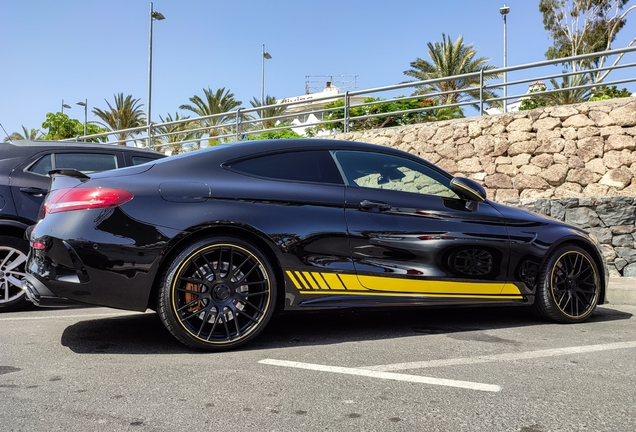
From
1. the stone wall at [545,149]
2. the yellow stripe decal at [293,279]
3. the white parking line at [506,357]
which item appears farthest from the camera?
the stone wall at [545,149]

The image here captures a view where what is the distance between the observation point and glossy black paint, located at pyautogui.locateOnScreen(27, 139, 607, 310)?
154 inches

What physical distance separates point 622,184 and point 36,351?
354 inches

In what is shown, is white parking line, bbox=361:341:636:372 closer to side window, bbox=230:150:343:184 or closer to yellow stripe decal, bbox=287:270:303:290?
yellow stripe decal, bbox=287:270:303:290

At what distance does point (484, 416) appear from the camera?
284 centimetres

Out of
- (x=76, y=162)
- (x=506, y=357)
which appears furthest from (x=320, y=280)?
(x=76, y=162)

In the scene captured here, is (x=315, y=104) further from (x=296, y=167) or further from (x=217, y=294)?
(x=217, y=294)

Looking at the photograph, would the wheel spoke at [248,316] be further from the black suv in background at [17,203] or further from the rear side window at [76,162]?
the rear side window at [76,162]

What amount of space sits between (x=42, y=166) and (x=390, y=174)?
3461 millimetres

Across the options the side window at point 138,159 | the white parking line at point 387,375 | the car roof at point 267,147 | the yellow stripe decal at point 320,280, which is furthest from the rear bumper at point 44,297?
the side window at point 138,159

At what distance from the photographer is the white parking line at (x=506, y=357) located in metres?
3.73

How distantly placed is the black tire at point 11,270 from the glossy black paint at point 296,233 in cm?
186

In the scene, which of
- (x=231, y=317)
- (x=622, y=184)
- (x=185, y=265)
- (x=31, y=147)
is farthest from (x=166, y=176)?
(x=622, y=184)

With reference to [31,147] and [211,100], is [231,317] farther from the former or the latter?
[211,100]

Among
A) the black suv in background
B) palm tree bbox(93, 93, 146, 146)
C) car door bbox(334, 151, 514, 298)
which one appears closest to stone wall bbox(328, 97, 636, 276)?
car door bbox(334, 151, 514, 298)
